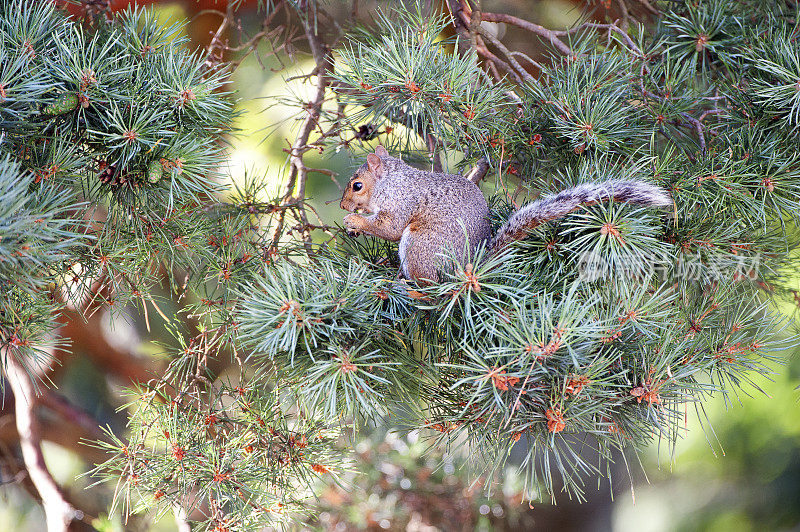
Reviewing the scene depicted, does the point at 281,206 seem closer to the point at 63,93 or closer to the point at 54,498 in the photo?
the point at 63,93

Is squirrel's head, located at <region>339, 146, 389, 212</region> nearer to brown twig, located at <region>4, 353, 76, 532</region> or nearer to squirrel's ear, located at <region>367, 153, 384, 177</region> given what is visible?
squirrel's ear, located at <region>367, 153, 384, 177</region>

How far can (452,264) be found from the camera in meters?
0.67

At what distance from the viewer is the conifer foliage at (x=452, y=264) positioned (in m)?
0.57

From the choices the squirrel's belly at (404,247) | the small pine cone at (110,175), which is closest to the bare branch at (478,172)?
the squirrel's belly at (404,247)

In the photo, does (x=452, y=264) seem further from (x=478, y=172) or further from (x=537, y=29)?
(x=537, y=29)

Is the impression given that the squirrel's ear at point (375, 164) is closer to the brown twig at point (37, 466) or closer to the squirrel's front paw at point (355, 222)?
the squirrel's front paw at point (355, 222)

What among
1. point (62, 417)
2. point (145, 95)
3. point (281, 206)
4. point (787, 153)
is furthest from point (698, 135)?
point (62, 417)

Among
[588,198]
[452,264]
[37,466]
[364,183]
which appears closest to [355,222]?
[364,183]

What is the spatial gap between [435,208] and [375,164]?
0.16 m

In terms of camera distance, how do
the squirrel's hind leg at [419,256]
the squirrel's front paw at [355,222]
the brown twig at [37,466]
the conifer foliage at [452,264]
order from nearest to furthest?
1. the conifer foliage at [452,264]
2. the squirrel's hind leg at [419,256]
3. the squirrel's front paw at [355,222]
4. the brown twig at [37,466]

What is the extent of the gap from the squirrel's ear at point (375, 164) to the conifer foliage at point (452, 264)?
0.04 metres

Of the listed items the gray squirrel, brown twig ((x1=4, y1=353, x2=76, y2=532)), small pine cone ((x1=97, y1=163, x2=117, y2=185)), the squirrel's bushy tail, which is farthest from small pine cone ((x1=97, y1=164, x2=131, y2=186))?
brown twig ((x1=4, y1=353, x2=76, y2=532))

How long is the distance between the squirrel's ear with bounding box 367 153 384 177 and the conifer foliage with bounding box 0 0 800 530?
37 millimetres

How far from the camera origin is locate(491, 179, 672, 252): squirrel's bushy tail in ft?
1.98
